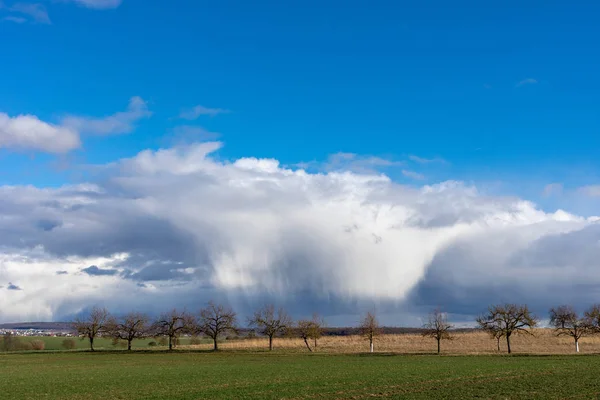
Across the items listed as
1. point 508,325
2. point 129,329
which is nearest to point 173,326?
point 129,329

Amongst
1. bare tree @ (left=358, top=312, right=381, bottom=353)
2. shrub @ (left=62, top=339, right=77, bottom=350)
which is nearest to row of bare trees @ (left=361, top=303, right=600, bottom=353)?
bare tree @ (left=358, top=312, right=381, bottom=353)

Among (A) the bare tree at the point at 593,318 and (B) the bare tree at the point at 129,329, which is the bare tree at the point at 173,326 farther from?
(A) the bare tree at the point at 593,318

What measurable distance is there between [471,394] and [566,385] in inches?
397

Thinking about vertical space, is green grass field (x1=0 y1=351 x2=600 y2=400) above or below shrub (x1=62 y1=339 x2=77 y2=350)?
above

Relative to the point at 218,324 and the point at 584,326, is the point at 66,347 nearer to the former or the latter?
the point at 218,324

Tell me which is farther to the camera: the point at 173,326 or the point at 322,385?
the point at 173,326

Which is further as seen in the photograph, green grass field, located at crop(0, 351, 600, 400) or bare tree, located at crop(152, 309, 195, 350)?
bare tree, located at crop(152, 309, 195, 350)

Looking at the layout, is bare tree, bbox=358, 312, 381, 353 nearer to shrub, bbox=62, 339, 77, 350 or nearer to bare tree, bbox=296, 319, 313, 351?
bare tree, bbox=296, 319, 313, 351

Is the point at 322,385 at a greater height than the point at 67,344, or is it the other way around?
the point at 322,385

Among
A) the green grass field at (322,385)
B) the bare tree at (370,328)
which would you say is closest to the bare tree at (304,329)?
the bare tree at (370,328)

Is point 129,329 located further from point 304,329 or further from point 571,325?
point 571,325

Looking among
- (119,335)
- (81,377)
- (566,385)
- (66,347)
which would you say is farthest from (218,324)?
(566,385)

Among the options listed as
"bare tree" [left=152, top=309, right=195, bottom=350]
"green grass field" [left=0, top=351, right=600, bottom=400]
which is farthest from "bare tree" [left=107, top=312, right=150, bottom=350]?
"green grass field" [left=0, top=351, right=600, bottom=400]

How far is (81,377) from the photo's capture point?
5938 cm
